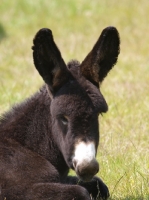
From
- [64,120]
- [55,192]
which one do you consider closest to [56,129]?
[64,120]

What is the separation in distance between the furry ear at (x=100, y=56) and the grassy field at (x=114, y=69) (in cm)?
149

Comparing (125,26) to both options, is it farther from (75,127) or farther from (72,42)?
(75,127)

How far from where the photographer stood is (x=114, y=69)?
16172 mm

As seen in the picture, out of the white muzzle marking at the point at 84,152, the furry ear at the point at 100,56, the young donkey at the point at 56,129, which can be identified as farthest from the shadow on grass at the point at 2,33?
the white muzzle marking at the point at 84,152

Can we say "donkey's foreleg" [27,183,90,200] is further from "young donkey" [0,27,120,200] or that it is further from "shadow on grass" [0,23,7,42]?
"shadow on grass" [0,23,7,42]

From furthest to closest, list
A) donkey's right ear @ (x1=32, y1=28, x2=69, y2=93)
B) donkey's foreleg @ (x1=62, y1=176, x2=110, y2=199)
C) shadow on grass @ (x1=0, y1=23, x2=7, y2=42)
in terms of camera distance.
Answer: shadow on grass @ (x1=0, y1=23, x2=7, y2=42)
donkey's foreleg @ (x1=62, y1=176, x2=110, y2=199)
donkey's right ear @ (x1=32, y1=28, x2=69, y2=93)

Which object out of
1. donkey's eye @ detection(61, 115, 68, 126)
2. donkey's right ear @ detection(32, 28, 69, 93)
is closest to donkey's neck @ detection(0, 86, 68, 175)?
donkey's right ear @ detection(32, 28, 69, 93)

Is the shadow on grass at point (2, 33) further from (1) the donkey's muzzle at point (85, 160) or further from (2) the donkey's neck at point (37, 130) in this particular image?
(1) the donkey's muzzle at point (85, 160)

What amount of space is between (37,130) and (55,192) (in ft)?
2.78

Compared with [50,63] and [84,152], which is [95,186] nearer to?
[84,152]

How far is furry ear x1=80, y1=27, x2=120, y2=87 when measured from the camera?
23.3ft

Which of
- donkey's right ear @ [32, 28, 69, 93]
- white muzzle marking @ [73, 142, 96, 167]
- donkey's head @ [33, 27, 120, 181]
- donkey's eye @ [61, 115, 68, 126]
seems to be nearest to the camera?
white muzzle marking @ [73, 142, 96, 167]

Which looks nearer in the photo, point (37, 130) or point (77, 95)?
point (77, 95)

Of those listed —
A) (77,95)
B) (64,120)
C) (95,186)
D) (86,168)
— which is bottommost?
(95,186)
